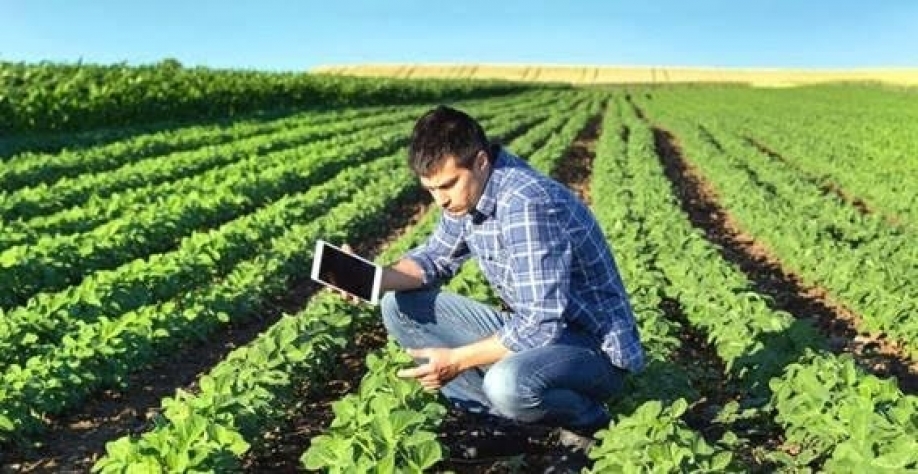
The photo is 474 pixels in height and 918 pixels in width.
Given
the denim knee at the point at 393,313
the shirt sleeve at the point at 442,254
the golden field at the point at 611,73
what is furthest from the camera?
the golden field at the point at 611,73

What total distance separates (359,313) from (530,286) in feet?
10.4

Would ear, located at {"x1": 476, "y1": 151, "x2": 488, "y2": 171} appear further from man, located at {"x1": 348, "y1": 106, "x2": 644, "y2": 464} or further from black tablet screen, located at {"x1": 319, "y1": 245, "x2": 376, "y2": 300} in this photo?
black tablet screen, located at {"x1": 319, "y1": 245, "x2": 376, "y2": 300}

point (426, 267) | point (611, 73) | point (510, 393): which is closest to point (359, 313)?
point (426, 267)

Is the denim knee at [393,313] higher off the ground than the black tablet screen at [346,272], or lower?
lower

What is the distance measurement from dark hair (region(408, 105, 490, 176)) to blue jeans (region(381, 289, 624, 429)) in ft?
3.03

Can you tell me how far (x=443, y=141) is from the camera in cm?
465

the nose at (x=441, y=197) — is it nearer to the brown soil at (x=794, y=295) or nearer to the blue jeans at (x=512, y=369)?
the blue jeans at (x=512, y=369)

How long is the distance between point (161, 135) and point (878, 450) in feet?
67.8

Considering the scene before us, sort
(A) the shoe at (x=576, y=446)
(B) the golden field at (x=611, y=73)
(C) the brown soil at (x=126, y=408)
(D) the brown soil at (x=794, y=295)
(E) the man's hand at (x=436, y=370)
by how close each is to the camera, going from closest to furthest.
Answer: (E) the man's hand at (x=436, y=370), (A) the shoe at (x=576, y=446), (C) the brown soil at (x=126, y=408), (D) the brown soil at (x=794, y=295), (B) the golden field at (x=611, y=73)

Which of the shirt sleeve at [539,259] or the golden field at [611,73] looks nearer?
the shirt sleeve at [539,259]

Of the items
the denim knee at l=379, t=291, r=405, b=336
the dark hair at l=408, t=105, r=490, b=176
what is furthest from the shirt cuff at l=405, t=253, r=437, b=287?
the dark hair at l=408, t=105, r=490, b=176

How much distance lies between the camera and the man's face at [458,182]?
4711mm

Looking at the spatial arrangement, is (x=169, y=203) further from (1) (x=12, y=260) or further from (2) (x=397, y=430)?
(2) (x=397, y=430)

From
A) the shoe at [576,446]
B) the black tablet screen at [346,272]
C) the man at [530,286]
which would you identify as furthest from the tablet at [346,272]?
the shoe at [576,446]
